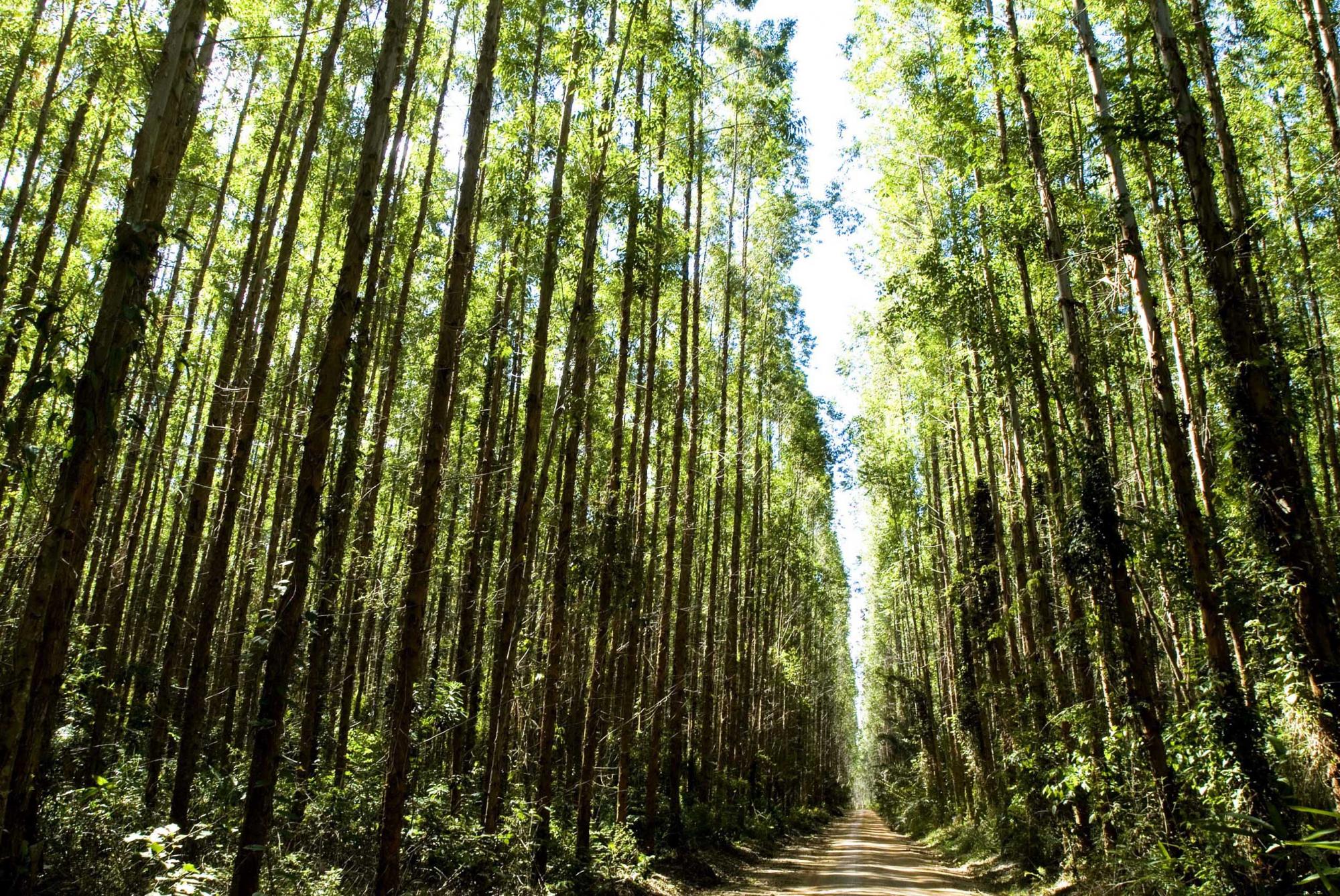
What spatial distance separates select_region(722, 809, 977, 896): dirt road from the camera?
11.4 meters

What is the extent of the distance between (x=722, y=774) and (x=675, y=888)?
8464mm

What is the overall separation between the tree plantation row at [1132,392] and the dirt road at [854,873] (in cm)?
157

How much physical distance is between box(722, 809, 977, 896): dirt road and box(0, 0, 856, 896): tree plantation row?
1.56m

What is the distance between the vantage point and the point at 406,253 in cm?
1251

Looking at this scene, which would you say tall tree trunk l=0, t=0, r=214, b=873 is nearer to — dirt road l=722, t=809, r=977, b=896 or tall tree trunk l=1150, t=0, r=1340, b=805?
tall tree trunk l=1150, t=0, r=1340, b=805

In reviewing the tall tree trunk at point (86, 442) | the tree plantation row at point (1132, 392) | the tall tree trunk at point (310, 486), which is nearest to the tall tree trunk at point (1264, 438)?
the tree plantation row at point (1132, 392)

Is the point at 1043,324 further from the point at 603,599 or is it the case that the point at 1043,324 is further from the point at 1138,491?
the point at 603,599

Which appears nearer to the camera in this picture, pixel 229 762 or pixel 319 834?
pixel 319 834

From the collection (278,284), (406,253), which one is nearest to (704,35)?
(406,253)

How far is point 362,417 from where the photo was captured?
10.2 meters

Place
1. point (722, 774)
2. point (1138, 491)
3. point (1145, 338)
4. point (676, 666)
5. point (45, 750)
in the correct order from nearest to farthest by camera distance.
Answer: point (45, 750)
point (1145, 338)
point (676, 666)
point (1138, 491)
point (722, 774)

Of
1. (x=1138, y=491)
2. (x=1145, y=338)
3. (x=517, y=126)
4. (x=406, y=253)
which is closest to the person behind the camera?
(x=1145, y=338)

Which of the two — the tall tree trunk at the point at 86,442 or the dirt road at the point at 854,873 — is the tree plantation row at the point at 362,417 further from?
the dirt road at the point at 854,873

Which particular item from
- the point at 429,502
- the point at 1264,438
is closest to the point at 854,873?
the point at 1264,438
